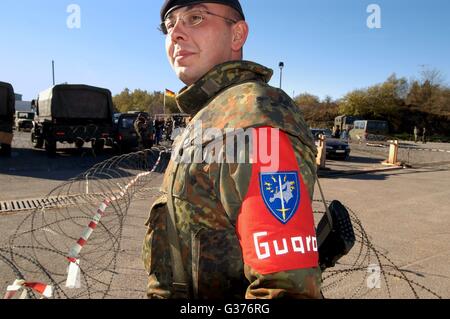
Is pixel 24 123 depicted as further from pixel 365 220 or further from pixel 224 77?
pixel 224 77

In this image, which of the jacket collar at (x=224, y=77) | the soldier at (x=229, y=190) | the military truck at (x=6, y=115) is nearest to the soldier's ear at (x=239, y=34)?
the soldier at (x=229, y=190)

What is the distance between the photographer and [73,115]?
15883mm

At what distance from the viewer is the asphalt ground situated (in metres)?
4.05

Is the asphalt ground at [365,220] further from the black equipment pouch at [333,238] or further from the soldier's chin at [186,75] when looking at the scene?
the soldier's chin at [186,75]

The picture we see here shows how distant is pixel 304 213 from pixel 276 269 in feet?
0.59

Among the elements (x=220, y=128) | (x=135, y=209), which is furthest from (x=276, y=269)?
(x=135, y=209)

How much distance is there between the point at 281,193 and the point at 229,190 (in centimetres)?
17

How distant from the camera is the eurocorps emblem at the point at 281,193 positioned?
1.02m

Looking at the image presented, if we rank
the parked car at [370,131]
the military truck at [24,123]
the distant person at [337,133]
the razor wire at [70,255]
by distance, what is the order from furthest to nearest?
the distant person at [337,133] < the parked car at [370,131] < the military truck at [24,123] < the razor wire at [70,255]

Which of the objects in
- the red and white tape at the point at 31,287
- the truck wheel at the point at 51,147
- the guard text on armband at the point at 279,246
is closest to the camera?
the guard text on armband at the point at 279,246

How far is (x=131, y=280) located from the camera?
4.02 meters

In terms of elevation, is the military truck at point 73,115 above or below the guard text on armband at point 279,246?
above

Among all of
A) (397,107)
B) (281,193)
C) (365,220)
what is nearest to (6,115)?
(365,220)
